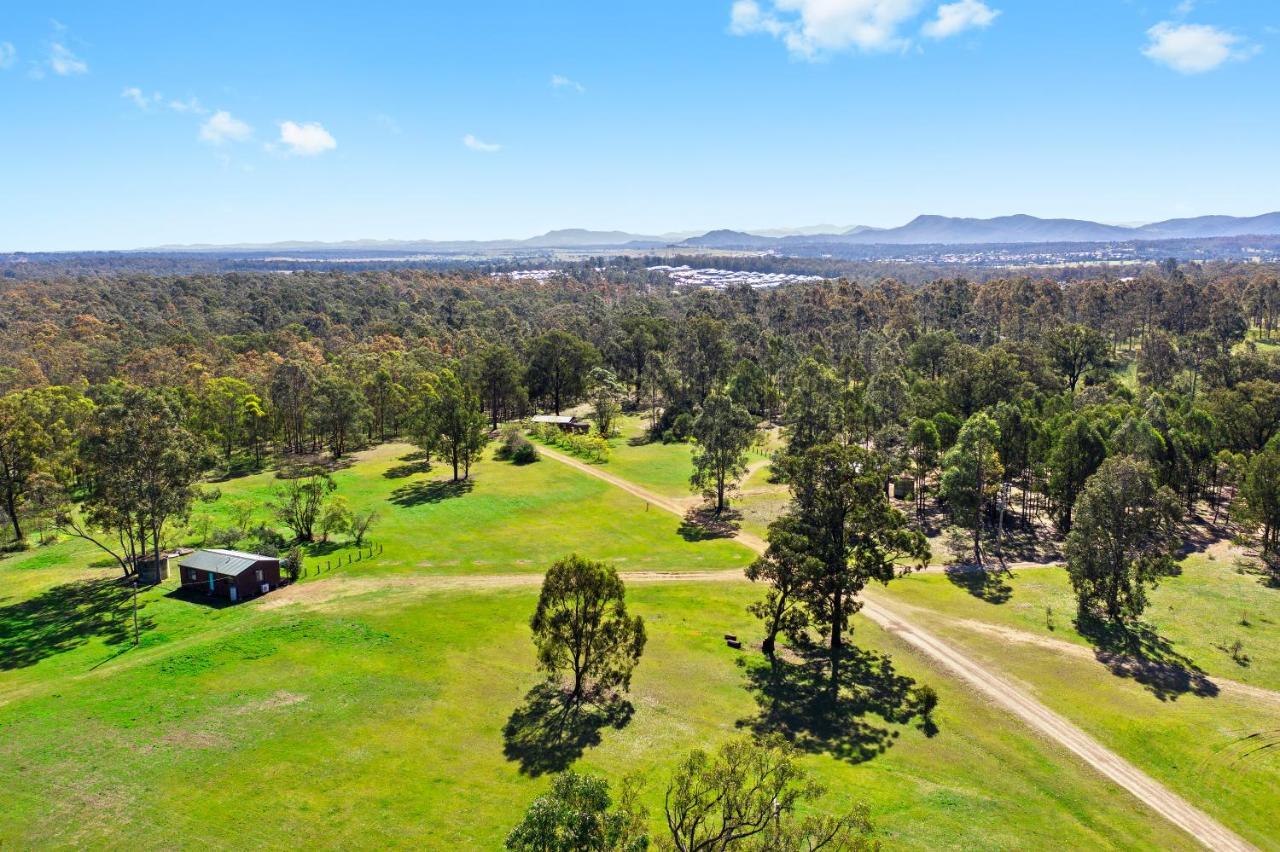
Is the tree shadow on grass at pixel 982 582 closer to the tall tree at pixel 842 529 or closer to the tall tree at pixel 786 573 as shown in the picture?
the tall tree at pixel 842 529

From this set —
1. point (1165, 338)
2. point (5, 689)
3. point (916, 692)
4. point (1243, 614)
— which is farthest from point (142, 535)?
point (1165, 338)

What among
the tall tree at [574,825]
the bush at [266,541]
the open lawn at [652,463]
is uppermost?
the tall tree at [574,825]

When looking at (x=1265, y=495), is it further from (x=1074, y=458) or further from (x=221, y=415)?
(x=221, y=415)

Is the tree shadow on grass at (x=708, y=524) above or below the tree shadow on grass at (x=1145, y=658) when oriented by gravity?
above

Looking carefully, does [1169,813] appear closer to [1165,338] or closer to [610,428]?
[610,428]

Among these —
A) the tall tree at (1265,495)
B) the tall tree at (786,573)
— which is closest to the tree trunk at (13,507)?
the tall tree at (786,573)

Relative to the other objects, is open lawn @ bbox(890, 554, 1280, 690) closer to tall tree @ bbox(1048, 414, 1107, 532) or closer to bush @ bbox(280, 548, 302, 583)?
tall tree @ bbox(1048, 414, 1107, 532)

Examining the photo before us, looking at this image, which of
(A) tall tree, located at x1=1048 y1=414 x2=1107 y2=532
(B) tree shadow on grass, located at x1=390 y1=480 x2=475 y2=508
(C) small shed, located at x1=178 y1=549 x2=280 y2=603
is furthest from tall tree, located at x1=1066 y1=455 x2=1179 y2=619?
(B) tree shadow on grass, located at x1=390 y1=480 x2=475 y2=508

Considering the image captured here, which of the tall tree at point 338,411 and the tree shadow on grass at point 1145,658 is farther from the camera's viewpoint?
the tall tree at point 338,411
